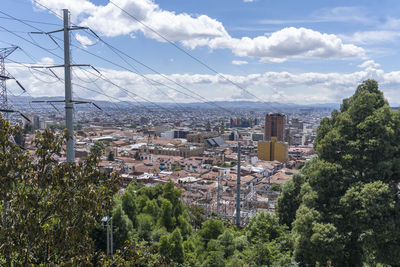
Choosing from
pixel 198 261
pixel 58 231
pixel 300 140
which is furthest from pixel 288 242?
pixel 300 140

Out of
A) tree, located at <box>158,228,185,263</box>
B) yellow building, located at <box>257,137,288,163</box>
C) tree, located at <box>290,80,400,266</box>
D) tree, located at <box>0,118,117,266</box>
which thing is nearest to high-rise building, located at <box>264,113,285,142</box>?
yellow building, located at <box>257,137,288,163</box>

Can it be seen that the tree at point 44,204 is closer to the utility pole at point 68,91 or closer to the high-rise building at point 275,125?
the utility pole at point 68,91

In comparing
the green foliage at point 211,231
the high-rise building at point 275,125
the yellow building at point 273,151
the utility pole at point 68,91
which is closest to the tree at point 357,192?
the green foliage at point 211,231

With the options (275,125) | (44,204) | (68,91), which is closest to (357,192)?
(68,91)

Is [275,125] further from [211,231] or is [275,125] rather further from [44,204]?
[44,204]

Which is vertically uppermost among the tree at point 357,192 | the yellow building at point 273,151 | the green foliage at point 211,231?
the tree at point 357,192

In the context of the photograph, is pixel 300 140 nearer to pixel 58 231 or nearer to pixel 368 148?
pixel 368 148
